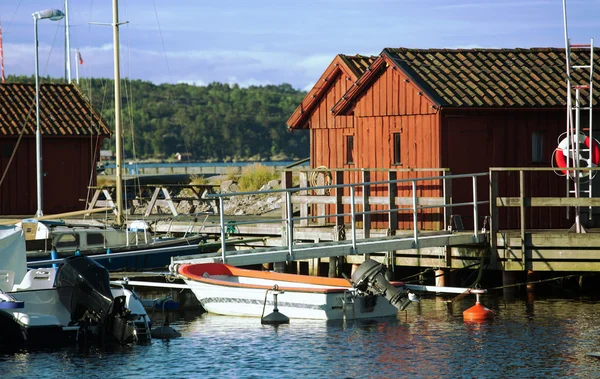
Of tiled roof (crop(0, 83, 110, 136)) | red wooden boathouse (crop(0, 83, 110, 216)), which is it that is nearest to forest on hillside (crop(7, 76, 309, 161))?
tiled roof (crop(0, 83, 110, 136))

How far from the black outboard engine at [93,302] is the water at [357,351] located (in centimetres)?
44

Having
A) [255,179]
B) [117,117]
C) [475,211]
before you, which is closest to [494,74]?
[475,211]

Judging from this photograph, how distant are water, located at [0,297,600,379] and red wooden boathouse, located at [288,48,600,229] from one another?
186 inches

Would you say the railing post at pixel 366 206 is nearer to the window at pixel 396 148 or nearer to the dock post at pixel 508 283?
the window at pixel 396 148

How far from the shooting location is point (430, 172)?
2594 cm

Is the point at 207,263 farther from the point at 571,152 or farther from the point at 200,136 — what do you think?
the point at 200,136

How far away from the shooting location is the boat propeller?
21062mm

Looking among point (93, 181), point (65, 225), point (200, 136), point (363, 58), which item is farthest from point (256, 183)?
point (200, 136)

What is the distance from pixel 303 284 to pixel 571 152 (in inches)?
268

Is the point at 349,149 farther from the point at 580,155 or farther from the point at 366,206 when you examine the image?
the point at 580,155

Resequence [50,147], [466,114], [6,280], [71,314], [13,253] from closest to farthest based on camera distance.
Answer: [71,314]
[6,280]
[13,253]
[466,114]
[50,147]

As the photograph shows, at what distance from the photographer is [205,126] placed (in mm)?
151500

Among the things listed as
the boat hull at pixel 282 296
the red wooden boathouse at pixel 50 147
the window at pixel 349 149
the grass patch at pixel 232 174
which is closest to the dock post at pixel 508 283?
the boat hull at pixel 282 296

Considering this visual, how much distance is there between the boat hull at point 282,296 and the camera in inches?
829
